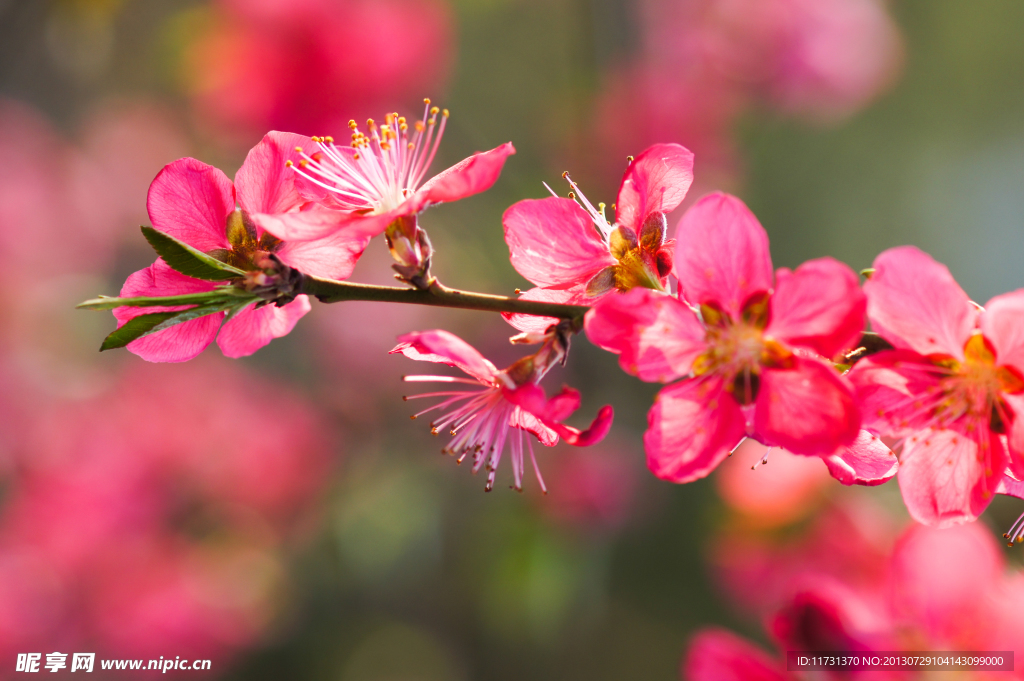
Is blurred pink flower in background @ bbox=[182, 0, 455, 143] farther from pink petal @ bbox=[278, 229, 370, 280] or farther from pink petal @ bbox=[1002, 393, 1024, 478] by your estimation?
pink petal @ bbox=[1002, 393, 1024, 478]

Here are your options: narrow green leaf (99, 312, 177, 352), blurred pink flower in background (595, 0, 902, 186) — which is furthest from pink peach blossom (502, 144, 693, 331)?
blurred pink flower in background (595, 0, 902, 186)

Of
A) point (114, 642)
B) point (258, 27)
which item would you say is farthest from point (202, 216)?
point (114, 642)

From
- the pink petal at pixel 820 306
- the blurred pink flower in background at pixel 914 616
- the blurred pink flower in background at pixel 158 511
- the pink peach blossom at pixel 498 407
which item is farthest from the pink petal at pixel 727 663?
the blurred pink flower in background at pixel 158 511

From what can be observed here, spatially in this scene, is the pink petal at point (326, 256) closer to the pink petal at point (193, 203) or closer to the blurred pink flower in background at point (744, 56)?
the pink petal at point (193, 203)

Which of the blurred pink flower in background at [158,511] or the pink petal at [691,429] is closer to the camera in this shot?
the pink petal at [691,429]

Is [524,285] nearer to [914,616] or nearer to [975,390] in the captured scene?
[914,616]

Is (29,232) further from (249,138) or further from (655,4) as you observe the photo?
(655,4)
